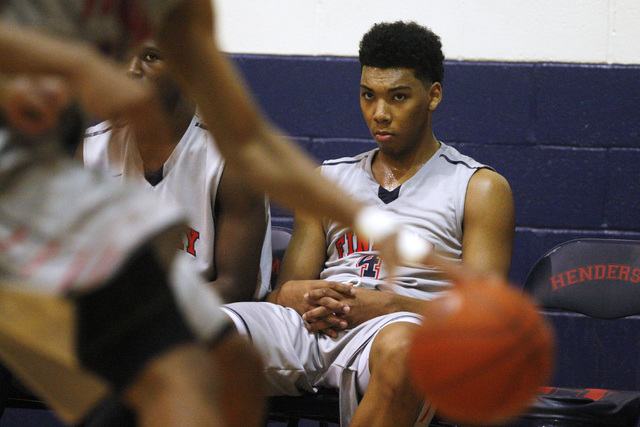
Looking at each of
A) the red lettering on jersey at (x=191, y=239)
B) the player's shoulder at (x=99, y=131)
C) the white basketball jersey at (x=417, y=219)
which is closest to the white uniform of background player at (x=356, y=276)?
the white basketball jersey at (x=417, y=219)

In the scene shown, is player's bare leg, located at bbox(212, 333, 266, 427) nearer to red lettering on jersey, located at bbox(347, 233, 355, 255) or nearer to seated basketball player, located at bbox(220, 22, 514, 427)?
seated basketball player, located at bbox(220, 22, 514, 427)

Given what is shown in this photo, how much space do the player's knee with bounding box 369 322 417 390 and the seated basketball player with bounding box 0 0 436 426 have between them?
931 mm

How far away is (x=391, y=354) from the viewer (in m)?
1.92

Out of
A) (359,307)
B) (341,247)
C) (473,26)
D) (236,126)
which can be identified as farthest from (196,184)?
(473,26)

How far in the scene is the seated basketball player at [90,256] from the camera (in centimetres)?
91

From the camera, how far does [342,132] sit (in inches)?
122

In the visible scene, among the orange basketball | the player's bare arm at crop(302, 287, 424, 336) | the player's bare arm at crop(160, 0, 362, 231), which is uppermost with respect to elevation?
the player's bare arm at crop(160, 0, 362, 231)

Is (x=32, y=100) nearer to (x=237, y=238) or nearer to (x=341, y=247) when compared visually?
(x=237, y=238)

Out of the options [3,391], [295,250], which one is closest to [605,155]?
[295,250]

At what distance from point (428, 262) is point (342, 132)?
198 centimetres

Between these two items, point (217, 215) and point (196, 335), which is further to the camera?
point (217, 215)

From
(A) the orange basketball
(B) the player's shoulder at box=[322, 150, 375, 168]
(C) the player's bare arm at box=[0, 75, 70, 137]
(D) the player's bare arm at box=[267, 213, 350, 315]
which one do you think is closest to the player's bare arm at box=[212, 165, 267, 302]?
(D) the player's bare arm at box=[267, 213, 350, 315]

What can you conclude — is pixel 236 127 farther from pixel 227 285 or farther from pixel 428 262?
pixel 227 285

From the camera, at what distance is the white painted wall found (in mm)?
2947
